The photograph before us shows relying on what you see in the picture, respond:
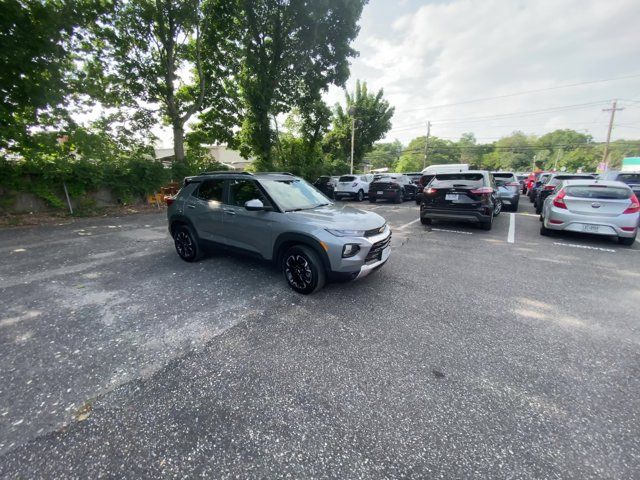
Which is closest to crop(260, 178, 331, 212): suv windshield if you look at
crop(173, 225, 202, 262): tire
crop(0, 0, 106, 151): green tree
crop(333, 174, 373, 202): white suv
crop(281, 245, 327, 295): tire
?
crop(281, 245, 327, 295): tire

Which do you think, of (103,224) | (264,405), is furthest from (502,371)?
(103,224)

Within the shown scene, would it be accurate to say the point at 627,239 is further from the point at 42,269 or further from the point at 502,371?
the point at 42,269

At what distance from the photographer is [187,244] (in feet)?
17.5

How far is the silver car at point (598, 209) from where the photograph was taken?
19.5 ft

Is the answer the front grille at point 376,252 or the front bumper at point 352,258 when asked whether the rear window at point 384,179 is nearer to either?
the front grille at point 376,252

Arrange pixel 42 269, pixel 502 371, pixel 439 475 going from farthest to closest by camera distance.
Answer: pixel 42 269 → pixel 502 371 → pixel 439 475

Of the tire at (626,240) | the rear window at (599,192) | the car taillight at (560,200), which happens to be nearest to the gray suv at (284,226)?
the car taillight at (560,200)

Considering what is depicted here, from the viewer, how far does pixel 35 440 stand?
5.90 ft

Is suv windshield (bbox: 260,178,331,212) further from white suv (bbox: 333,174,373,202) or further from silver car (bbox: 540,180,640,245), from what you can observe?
white suv (bbox: 333,174,373,202)

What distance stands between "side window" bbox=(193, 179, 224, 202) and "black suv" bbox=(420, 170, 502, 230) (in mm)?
5761

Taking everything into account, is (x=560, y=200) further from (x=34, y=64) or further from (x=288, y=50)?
(x=288, y=50)

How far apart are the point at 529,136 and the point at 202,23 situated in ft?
373

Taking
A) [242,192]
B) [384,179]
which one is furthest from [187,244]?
[384,179]

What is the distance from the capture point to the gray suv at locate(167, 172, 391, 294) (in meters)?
3.55
